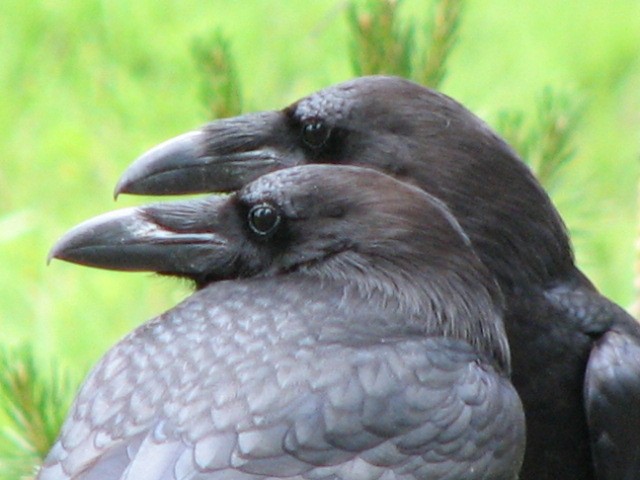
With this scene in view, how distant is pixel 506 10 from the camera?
23.1 feet

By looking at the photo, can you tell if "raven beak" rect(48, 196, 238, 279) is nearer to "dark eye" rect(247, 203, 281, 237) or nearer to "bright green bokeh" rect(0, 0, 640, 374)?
"dark eye" rect(247, 203, 281, 237)

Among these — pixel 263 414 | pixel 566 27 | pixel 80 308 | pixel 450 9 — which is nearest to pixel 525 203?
pixel 450 9

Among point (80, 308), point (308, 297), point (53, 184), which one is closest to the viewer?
point (308, 297)

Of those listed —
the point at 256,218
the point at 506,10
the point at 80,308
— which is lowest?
the point at 80,308

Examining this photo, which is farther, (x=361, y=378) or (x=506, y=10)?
(x=506, y=10)

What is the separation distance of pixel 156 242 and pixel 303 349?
424 mm

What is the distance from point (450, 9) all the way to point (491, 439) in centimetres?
126

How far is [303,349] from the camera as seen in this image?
3.26 m

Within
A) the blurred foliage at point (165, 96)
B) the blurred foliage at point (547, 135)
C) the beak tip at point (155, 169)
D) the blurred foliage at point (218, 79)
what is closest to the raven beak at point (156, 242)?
the beak tip at point (155, 169)

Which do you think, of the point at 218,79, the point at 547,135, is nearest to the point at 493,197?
the point at 547,135

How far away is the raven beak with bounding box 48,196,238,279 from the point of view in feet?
11.5

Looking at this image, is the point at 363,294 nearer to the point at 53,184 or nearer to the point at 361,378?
the point at 361,378

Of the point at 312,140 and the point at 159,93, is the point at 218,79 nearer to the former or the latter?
the point at 312,140

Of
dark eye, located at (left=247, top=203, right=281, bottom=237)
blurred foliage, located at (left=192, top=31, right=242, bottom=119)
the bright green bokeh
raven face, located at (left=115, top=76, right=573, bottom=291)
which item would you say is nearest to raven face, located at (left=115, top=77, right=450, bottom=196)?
raven face, located at (left=115, top=76, right=573, bottom=291)
